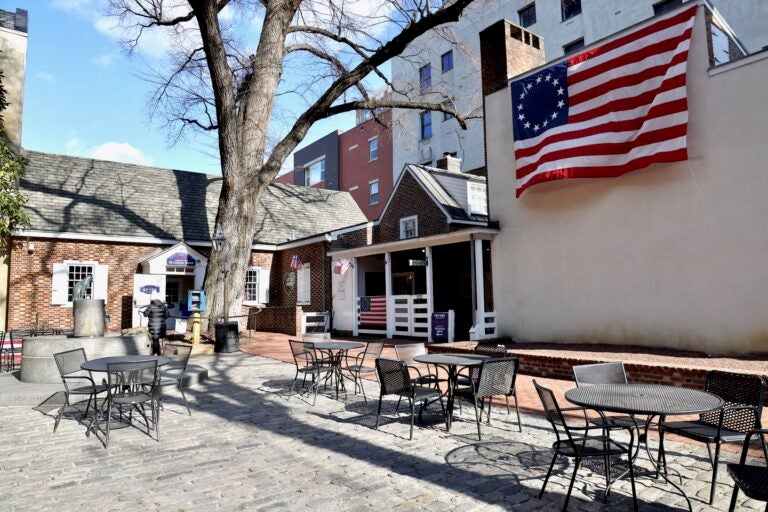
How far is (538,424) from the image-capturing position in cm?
595

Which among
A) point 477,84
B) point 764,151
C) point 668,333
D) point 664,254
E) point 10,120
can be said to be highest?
point 477,84

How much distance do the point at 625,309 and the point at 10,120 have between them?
2000 cm

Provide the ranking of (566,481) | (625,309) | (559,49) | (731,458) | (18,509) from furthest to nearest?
1. (559,49)
2. (625,309)
3. (731,458)
4. (566,481)
5. (18,509)

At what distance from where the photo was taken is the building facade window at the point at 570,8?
2258 centimetres

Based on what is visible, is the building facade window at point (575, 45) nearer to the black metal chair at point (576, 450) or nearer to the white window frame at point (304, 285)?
the white window frame at point (304, 285)

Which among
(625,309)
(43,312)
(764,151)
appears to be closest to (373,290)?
(625,309)

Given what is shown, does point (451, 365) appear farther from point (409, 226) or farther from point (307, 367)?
point (409, 226)

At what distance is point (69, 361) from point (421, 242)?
9728mm

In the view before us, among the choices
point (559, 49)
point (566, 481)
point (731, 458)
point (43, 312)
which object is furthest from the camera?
point (559, 49)

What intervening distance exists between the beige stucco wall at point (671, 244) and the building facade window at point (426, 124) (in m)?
18.0

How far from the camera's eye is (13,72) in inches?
692

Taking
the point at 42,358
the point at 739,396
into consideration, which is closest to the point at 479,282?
the point at 739,396

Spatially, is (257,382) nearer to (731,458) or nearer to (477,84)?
(731,458)

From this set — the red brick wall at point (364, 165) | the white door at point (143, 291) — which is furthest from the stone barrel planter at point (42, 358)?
the red brick wall at point (364, 165)
